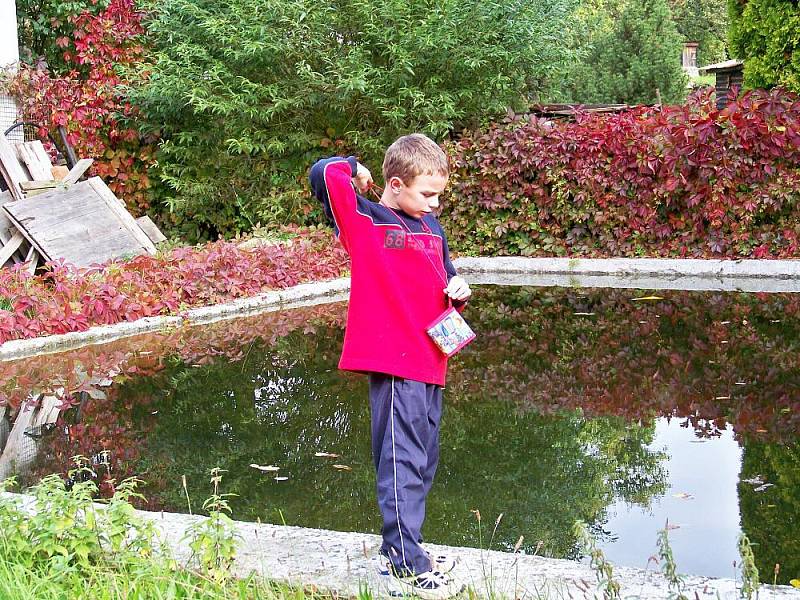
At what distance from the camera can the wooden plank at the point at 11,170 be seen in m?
11.0

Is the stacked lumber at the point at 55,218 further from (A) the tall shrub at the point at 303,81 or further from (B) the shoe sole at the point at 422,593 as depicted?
(B) the shoe sole at the point at 422,593

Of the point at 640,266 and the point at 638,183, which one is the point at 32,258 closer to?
the point at 640,266

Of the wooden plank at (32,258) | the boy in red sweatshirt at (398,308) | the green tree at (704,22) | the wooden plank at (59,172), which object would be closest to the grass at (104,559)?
the boy in red sweatshirt at (398,308)

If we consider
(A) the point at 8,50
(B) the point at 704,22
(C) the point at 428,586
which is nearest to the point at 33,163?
(A) the point at 8,50

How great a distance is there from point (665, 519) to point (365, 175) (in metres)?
1.88

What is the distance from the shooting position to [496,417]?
5.78 m

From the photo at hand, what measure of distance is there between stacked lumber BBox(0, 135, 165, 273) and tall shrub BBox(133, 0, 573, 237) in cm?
213

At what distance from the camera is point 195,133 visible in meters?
13.8

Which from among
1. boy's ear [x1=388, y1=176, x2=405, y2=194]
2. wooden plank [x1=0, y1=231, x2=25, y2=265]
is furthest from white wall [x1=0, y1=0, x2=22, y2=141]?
boy's ear [x1=388, y1=176, x2=405, y2=194]

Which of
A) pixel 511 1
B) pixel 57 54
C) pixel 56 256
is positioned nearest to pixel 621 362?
pixel 56 256

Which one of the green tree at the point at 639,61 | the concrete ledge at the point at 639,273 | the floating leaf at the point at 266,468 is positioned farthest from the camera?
the green tree at the point at 639,61

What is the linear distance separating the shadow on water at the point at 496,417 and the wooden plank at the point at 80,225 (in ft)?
8.43

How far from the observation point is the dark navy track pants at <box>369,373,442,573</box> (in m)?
3.07

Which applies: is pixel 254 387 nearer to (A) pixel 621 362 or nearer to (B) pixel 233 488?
(B) pixel 233 488
